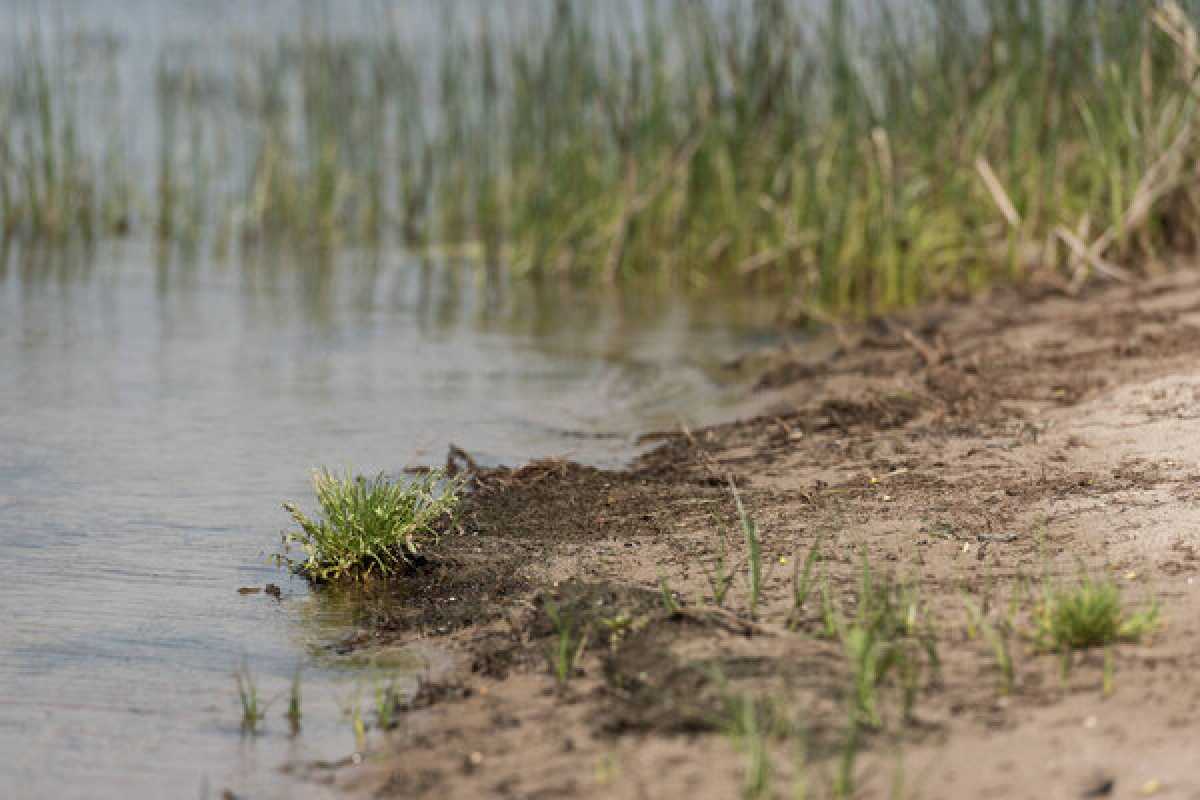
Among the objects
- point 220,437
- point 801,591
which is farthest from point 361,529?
point 220,437

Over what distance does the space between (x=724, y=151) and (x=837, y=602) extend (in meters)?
5.83

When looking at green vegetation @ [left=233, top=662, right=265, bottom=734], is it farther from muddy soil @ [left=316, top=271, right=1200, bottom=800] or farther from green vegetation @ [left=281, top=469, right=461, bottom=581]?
green vegetation @ [left=281, top=469, right=461, bottom=581]

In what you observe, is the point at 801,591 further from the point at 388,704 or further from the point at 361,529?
the point at 361,529

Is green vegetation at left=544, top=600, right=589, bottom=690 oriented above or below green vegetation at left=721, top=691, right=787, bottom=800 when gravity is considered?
above

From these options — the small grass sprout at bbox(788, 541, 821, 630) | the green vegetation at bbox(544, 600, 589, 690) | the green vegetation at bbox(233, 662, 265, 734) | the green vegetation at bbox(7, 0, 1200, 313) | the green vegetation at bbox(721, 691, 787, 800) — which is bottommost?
the green vegetation at bbox(233, 662, 265, 734)

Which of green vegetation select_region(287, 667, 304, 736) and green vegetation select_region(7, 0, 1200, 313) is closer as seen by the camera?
green vegetation select_region(287, 667, 304, 736)

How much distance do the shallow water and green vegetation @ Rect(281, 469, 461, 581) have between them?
0.40ft

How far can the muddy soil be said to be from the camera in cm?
272

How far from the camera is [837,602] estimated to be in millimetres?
3506

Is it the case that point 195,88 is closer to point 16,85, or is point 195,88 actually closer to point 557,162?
point 16,85

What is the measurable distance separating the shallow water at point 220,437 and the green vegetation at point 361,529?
0.12 meters

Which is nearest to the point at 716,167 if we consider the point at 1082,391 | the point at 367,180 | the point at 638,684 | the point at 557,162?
the point at 557,162

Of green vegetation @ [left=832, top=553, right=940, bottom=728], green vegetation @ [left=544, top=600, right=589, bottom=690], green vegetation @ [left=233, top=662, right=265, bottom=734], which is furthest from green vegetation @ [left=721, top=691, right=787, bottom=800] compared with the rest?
green vegetation @ [left=233, top=662, right=265, bottom=734]

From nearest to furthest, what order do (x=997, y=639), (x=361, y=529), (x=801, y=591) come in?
(x=997, y=639) → (x=801, y=591) → (x=361, y=529)
